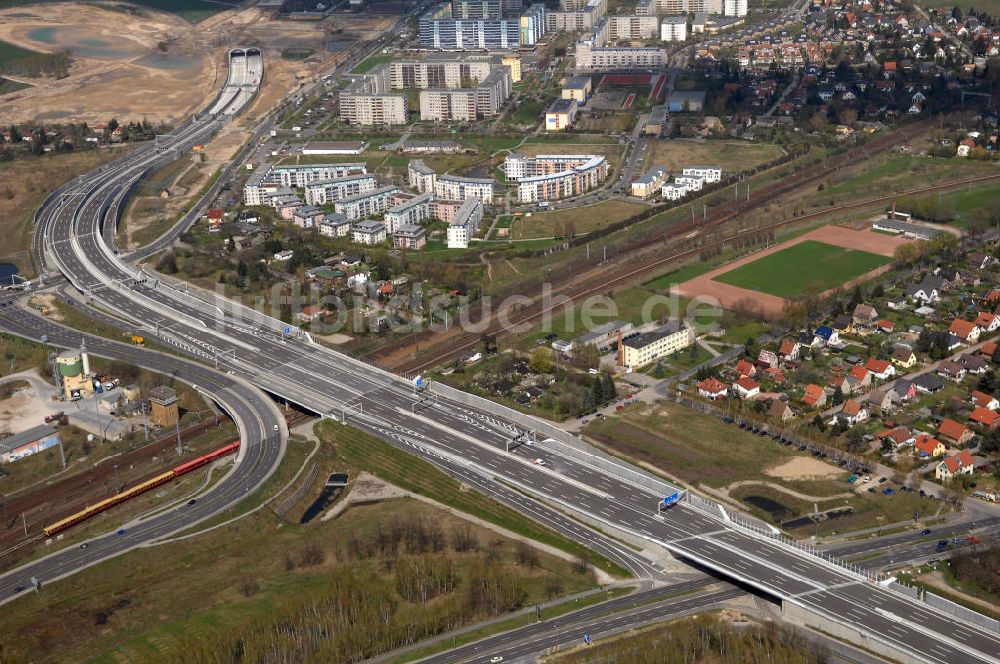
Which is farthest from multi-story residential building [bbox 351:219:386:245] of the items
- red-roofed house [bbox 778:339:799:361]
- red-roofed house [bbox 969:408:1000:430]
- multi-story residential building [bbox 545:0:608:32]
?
multi-story residential building [bbox 545:0:608:32]

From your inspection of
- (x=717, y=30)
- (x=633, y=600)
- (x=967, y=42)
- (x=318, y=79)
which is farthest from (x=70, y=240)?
(x=967, y=42)

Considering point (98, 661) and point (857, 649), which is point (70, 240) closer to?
point (98, 661)

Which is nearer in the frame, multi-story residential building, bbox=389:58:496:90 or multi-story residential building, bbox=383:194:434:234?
multi-story residential building, bbox=383:194:434:234

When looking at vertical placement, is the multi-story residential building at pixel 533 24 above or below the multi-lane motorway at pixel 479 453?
above

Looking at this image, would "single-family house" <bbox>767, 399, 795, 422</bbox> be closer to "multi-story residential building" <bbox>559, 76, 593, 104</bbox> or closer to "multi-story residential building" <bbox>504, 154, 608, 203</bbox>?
"multi-story residential building" <bbox>504, 154, 608, 203</bbox>

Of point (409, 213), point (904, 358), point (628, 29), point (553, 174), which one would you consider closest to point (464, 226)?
point (409, 213)

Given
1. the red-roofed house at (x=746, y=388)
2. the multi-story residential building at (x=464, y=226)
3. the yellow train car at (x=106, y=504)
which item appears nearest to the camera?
the yellow train car at (x=106, y=504)

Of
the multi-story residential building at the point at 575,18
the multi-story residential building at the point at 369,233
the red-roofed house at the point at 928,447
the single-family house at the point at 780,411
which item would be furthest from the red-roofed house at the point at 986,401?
the multi-story residential building at the point at 575,18

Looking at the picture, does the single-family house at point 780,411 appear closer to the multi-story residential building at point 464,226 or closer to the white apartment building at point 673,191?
the multi-story residential building at point 464,226

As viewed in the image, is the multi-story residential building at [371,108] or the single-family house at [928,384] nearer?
the single-family house at [928,384]
